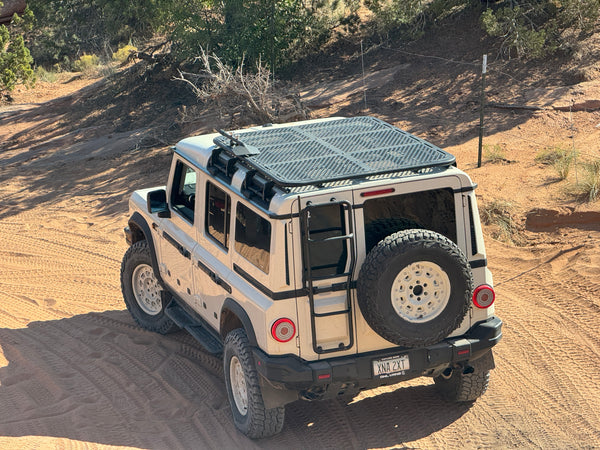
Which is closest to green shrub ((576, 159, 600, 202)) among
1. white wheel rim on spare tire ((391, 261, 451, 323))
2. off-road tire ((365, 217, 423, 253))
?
off-road tire ((365, 217, 423, 253))

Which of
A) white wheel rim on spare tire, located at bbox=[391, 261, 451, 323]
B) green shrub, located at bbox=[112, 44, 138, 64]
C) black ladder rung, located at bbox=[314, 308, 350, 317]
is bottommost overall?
green shrub, located at bbox=[112, 44, 138, 64]

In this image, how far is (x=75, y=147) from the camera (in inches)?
672

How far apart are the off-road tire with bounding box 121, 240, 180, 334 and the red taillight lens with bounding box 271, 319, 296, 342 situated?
271 cm

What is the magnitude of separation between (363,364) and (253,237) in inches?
47.3

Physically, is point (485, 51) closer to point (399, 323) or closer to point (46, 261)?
point (46, 261)

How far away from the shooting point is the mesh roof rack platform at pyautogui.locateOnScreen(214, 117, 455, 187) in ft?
18.6

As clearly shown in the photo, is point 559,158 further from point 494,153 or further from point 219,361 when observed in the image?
point 219,361

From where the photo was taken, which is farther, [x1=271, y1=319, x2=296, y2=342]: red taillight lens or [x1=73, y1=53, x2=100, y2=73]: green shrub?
[x1=73, y1=53, x2=100, y2=73]: green shrub

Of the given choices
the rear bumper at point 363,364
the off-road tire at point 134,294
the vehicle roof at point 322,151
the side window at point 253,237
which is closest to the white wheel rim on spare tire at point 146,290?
the off-road tire at point 134,294

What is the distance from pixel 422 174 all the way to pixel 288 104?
9.16 m

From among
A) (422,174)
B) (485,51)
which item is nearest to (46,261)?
(422,174)

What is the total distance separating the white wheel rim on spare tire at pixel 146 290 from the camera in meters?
8.26

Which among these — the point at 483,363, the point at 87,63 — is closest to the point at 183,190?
Result: the point at 483,363

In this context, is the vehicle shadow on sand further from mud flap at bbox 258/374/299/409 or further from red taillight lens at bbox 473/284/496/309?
red taillight lens at bbox 473/284/496/309
